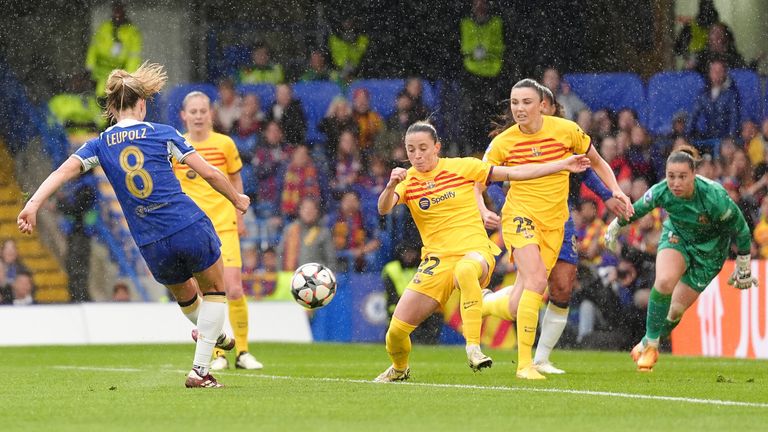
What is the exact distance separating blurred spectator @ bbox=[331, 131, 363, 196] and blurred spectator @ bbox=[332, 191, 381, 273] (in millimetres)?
353

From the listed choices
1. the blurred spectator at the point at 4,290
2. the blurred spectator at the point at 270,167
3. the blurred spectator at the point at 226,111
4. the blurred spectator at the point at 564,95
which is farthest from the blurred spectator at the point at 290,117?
the blurred spectator at the point at 4,290

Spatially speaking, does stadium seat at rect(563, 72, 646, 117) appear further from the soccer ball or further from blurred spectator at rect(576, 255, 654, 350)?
the soccer ball

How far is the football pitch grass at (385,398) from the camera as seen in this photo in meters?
7.39

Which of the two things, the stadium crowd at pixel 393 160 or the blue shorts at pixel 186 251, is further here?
the stadium crowd at pixel 393 160

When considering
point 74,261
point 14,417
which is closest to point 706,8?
point 74,261

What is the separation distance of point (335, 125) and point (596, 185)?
33.0 ft

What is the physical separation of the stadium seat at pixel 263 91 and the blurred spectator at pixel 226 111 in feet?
0.86

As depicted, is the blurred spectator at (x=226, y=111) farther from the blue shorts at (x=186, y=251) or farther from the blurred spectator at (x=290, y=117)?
the blue shorts at (x=186, y=251)

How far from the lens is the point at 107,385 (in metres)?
10.6

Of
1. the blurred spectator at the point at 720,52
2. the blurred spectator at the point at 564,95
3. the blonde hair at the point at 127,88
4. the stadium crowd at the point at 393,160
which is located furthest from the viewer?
the blurred spectator at the point at 720,52

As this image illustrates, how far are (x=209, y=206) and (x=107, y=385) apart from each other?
104 inches

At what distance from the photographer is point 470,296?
404 inches

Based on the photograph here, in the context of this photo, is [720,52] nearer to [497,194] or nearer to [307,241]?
[307,241]

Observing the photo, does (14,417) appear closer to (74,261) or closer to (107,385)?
(107,385)
